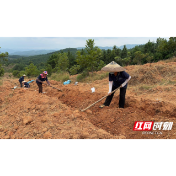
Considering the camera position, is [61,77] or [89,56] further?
[61,77]

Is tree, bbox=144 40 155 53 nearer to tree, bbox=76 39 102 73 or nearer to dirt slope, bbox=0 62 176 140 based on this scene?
tree, bbox=76 39 102 73

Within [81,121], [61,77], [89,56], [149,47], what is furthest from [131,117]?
[149,47]

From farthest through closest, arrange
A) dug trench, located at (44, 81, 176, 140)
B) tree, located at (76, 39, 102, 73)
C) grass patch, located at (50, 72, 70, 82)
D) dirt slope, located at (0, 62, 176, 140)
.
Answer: grass patch, located at (50, 72, 70, 82) < tree, located at (76, 39, 102, 73) < dug trench, located at (44, 81, 176, 140) < dirt slope, located at (0, 62, 176, 140)

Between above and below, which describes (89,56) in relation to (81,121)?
above

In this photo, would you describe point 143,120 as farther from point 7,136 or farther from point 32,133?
point 7,136

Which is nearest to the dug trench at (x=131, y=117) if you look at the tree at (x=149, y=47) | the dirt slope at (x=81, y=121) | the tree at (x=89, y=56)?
the dirt slope at (x=81, y=121)

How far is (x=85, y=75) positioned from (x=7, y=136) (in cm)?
Result: 901

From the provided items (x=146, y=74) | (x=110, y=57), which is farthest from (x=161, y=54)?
(x=146, y=74)

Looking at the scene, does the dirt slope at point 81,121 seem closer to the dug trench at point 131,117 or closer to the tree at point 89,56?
the dug trench at point 131,117

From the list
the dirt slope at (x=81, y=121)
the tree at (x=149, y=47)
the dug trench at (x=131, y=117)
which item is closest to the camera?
the dirt slope at (x=81, y=121)

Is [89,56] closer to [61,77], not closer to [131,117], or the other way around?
[61,77]

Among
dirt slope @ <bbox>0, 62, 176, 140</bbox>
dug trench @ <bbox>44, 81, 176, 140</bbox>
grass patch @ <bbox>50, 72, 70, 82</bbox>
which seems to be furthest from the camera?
grass patch @ <bbox>50, 72, 70, 82</bbox>

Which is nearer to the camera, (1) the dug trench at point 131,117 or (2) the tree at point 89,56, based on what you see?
(1) the dug trench at point 131,117

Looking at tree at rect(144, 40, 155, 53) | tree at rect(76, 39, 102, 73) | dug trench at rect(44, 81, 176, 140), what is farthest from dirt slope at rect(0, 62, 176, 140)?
tree at rect(144, 40, 155, 53)
